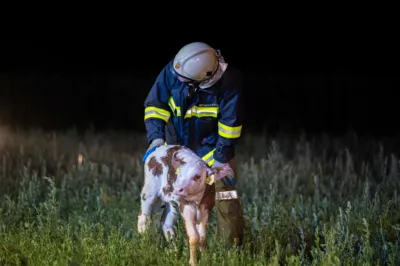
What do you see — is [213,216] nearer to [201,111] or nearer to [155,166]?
[201,111]

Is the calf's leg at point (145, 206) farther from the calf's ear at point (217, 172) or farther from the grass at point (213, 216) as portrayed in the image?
the calf's ear at point (217, 172)

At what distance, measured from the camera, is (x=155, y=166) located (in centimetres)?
675

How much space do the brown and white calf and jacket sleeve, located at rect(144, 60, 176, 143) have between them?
14.8 inches

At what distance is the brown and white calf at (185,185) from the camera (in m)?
6.35

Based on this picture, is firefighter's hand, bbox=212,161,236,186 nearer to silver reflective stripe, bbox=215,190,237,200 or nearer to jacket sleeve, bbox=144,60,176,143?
silver reflective stripe, bbox=215,190,237,200

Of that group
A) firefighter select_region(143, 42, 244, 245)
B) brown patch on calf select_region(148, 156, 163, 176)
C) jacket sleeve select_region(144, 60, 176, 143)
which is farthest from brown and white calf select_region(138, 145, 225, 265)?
jacket sleeve select_region(144, 60, 176, 143)

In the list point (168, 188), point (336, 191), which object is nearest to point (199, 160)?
point (168, 188)

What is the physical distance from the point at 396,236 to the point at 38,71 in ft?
47.6

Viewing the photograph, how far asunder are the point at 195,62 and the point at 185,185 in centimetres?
91

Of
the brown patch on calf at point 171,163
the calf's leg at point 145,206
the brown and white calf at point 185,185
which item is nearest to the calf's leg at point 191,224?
the brown and white calf at point 185,185

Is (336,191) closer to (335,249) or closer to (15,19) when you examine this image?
(335,249)

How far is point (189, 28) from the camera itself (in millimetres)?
24531

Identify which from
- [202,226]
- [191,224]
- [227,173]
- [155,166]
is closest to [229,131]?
Result: [227,173]

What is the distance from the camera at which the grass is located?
22.6ft
